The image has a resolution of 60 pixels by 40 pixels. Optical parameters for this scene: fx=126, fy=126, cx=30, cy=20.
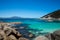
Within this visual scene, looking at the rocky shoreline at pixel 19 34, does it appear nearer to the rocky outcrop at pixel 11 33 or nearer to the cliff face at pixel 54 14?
the rocky outcrop at pixel 11 33

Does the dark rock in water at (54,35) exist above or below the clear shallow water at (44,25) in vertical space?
below

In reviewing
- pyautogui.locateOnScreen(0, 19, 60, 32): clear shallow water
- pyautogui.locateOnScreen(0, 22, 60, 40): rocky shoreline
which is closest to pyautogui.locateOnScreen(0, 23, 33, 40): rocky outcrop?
pyautogui.locateOnScreen(0, 22, 60, 40): rocky shoreline

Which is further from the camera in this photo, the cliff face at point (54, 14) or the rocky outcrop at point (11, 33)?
the cliff face at point (54, 14)

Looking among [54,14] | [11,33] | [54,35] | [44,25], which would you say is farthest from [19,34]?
[54,14]

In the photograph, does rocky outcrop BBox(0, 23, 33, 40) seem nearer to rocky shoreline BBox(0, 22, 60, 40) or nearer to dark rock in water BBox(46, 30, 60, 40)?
rocky shoreline BBox(0, 22, 60, 40)

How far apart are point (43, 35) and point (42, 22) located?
299 millimetres

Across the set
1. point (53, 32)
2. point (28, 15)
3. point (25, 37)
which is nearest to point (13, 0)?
point (28, 15)

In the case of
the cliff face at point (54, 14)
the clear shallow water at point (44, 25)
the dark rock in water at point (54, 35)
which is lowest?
the dark rock in water at point (54, 35)

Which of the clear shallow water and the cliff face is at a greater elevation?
the cliff face

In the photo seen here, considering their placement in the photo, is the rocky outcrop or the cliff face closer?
the rocky outcrop

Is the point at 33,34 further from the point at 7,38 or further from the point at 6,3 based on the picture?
the point at 6,3

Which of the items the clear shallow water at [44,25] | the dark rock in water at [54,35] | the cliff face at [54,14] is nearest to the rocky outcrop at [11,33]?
the clear shallow water at [44,25]

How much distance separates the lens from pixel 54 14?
297 cm

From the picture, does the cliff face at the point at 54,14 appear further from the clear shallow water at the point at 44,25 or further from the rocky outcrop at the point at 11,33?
the rocky outcrop at the point at 11,33
